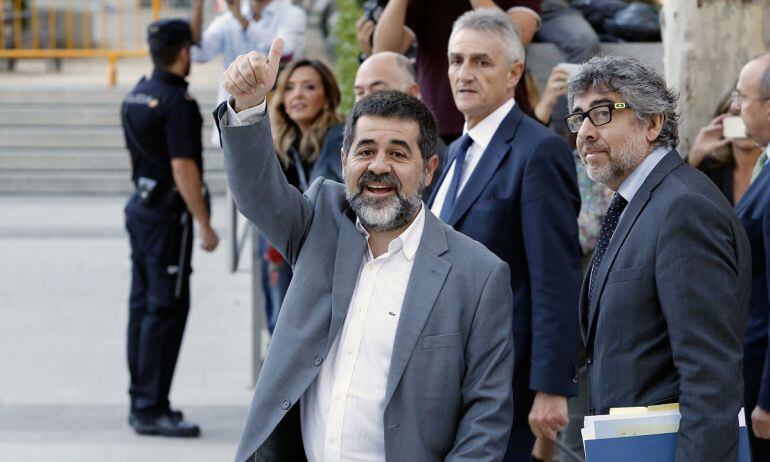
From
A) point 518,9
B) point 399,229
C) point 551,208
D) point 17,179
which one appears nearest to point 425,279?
point 399,229

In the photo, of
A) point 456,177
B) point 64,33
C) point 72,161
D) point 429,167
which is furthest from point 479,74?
point 64,33

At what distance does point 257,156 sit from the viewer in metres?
3.27

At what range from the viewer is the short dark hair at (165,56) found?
7.14 meters

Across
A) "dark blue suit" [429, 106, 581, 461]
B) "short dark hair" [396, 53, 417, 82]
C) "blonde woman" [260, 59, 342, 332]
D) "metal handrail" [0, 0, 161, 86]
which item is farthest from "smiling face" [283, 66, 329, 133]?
"metal handrail" [0, 0, 161, 86]

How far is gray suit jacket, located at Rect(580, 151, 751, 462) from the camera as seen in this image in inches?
121

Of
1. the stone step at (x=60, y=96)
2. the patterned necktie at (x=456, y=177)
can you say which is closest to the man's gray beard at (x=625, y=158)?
the patterned necktie at (x=456, y=177)

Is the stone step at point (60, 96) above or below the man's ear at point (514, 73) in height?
below

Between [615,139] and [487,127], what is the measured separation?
47.2 inches

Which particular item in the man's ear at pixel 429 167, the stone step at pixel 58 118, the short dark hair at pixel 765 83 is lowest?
the stone step at pixel 58 118

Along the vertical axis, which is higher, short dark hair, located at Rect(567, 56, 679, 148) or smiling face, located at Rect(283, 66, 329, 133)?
short dark hair, located at Rect(567, 56, 679, 148)

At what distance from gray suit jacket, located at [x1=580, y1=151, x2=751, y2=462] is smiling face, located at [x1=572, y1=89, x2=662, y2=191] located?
7 centimetres

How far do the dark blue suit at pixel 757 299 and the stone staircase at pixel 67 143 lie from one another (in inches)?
425

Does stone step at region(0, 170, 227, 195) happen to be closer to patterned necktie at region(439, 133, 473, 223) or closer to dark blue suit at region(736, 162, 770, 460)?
patterned necktie at region(439, 133, 473, 223)

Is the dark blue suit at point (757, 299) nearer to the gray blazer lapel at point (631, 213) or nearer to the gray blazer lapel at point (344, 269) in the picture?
the gray blazer lapel at point (631, 213)
